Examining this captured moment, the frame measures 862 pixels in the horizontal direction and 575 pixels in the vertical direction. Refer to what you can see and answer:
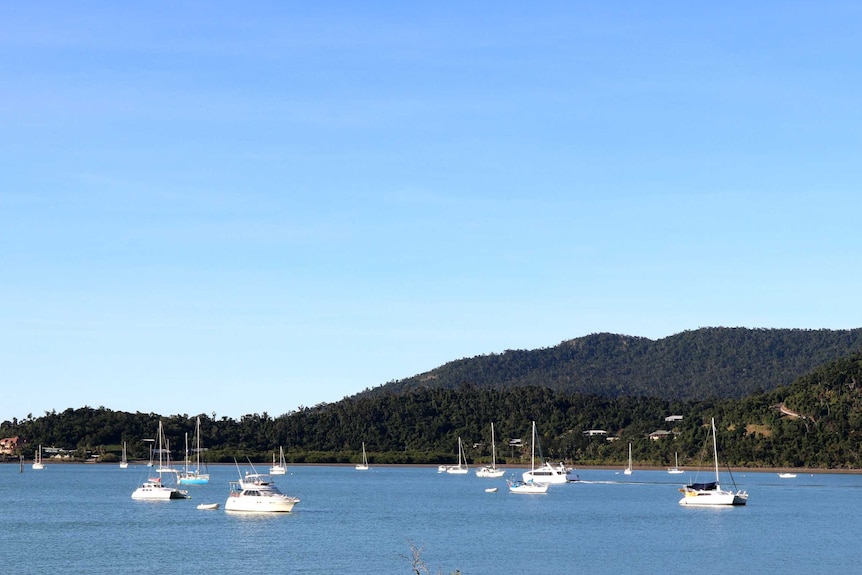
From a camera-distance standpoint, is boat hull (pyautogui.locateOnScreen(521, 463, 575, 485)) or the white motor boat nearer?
the white motor boat

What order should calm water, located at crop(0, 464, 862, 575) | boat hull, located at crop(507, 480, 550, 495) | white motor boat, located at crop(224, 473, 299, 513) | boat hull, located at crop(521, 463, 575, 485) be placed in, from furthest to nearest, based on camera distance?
boat hull, located at crop(521, 463, 575, 485)
boat hull, located at crop(507, 480, 550, 495)
white motor boat, located at crop(224, 473, 299, 513)
calm water, located at crop(0, 464, 862, 575)

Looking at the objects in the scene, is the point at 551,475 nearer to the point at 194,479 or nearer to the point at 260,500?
the point at 194,479

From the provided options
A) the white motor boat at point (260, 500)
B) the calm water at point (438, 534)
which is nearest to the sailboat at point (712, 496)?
the calm water at point (438, 534)

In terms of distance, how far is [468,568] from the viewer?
6469 centimetres

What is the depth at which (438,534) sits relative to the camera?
8581cm

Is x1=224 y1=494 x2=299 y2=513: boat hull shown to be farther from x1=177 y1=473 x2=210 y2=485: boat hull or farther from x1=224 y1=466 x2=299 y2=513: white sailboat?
x1=177 y1=473 x2=210 y2=485: boat hull

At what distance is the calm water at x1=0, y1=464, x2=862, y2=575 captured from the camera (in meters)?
66.7

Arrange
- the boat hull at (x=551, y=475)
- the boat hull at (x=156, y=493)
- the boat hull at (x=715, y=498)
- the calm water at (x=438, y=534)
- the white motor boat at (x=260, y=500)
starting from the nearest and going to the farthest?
the calm water at (x=438, y=534)
the white motor boat at (x=260, y=500)
the boat hull at (x=715, y=498)
the boat hull at (x=156, y=493)
the boat hull at (x=551, y=475)

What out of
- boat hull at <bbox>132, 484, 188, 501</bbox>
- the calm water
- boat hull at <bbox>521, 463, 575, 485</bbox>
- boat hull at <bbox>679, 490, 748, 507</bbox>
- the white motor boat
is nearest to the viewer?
the calm water

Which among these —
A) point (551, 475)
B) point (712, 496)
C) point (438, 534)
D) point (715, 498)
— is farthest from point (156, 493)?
point (551, 475)

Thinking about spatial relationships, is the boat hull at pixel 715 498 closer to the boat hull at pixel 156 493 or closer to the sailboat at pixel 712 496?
the sailboat at pixel 712 496

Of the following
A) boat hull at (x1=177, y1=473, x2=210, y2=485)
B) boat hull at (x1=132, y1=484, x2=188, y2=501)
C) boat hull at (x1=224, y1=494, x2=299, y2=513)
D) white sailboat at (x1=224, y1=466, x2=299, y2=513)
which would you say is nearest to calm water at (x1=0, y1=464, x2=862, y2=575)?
boat hull at (x1=132, y1=484, x2=188, y2=501)

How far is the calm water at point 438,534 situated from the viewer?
66.7 metres

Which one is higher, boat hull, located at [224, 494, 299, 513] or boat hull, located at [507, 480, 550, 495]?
boat hull, located at [224, 494, 299, 513]
